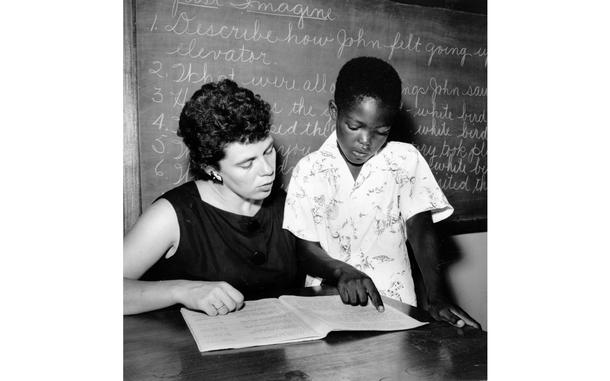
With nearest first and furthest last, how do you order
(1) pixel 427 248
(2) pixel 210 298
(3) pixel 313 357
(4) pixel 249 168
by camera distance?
(3) pixel 313 357
(2) pixel 210 298
(4) pixel 249 168
(1) pixel 427 248

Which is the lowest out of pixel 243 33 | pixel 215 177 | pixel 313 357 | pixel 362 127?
pixel 313 357

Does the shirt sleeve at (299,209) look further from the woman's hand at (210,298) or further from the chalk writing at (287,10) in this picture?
the chalk writing at (287,10)

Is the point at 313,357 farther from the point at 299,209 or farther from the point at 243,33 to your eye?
the point at 243,33

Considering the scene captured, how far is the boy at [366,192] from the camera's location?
1.29m

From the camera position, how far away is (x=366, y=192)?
4.38ft

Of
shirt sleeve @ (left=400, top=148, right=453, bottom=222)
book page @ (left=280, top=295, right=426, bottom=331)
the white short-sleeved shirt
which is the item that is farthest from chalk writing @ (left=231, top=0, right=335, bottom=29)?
book page @ (left=280, top=295, right=426, bottom=331)

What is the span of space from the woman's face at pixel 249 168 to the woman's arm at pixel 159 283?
0.15 metres

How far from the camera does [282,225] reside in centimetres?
130

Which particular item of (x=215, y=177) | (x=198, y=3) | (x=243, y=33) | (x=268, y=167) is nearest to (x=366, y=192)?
(x=268, y=167)

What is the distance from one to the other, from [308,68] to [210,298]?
1.82 ft
